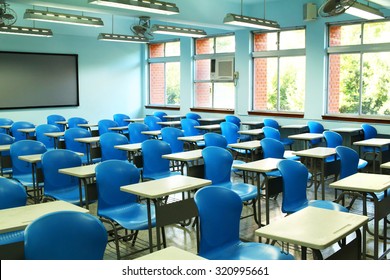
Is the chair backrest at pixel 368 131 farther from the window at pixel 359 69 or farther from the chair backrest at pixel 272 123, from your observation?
the chair backrest at pixel 272 123

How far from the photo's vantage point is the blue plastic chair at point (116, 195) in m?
3.89

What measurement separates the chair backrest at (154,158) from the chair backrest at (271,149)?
1272 millimetres

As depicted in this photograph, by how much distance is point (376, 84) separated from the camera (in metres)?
8.75

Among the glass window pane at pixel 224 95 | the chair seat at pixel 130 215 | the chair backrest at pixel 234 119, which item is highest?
the glass window pane at pixel 224 95

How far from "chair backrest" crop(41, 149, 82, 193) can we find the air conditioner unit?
6942 mm

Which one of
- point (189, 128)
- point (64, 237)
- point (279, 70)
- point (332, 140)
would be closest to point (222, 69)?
point (279, 70)

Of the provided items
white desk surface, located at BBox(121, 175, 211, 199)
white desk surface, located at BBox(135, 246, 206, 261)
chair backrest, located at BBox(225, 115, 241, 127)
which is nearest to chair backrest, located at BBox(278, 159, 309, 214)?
white desk surface, located at BBox(121, 175, 211, 199)

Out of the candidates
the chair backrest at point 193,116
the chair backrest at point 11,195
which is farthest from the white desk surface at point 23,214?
the chair backrest at point 193,116

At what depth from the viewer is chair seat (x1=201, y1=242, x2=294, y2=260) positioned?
2818mm

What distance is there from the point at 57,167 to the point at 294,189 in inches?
97.7

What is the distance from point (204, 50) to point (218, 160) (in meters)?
7.44

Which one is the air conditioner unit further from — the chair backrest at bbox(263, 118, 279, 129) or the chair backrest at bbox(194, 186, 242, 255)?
the chair backrest at bbox(194, 186, 242, 255)

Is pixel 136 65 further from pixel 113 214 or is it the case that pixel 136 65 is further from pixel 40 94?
pixel 113 214
